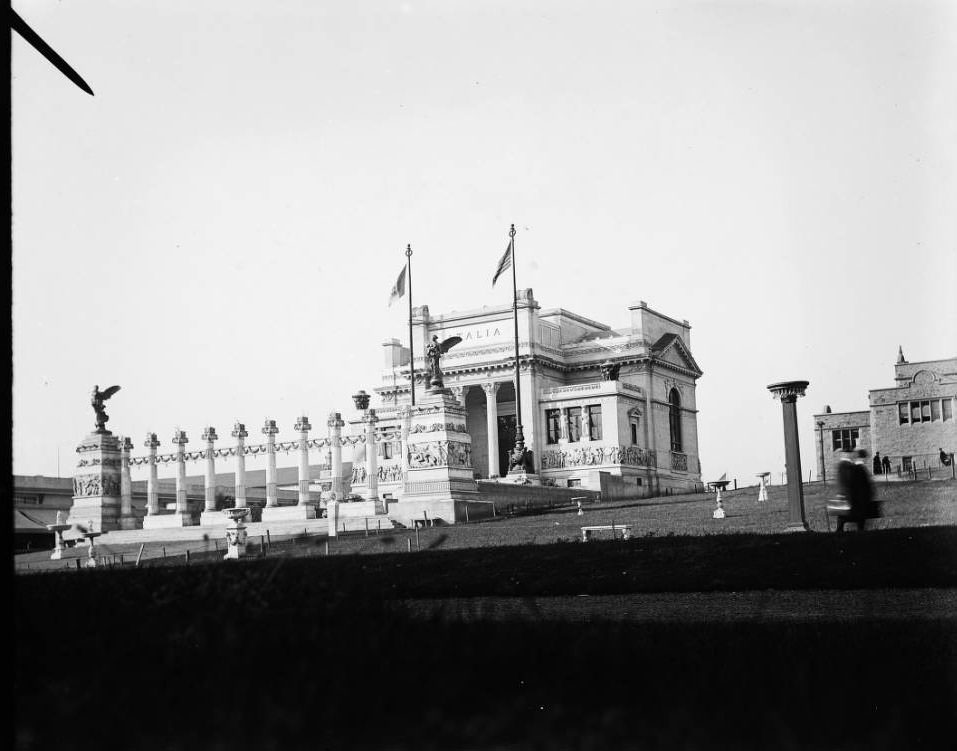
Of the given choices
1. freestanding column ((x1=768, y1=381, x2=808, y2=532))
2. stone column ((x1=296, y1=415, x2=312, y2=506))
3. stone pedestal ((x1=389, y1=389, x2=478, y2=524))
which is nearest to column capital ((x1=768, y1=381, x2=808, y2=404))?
freestanding column ((x1=768, y1=381, x2=808, y2=532))

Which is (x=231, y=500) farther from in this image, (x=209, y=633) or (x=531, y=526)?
(x=209, y=633)

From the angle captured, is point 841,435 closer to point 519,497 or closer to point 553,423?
point 553,423

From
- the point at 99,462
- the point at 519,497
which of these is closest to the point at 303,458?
the point at 99,462

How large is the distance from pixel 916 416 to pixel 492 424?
26.8m

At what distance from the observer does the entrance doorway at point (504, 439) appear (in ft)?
261

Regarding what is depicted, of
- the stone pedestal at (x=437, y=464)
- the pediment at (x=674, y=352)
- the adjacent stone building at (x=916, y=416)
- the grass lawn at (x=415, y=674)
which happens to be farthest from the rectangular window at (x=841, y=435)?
the grass lawn at (x=415, y=674)

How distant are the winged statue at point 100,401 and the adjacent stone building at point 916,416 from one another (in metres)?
39.8

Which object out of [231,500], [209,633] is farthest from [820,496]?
[231,500]

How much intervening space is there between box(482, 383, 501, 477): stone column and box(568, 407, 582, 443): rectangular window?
16.9ft

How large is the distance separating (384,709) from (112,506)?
1920 inches

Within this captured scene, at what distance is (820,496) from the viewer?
3628cm

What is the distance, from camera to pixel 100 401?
5066cm

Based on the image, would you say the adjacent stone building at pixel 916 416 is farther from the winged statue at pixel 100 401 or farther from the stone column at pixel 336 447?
the winged statue at pixel 100 401

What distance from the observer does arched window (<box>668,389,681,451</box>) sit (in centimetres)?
8275
